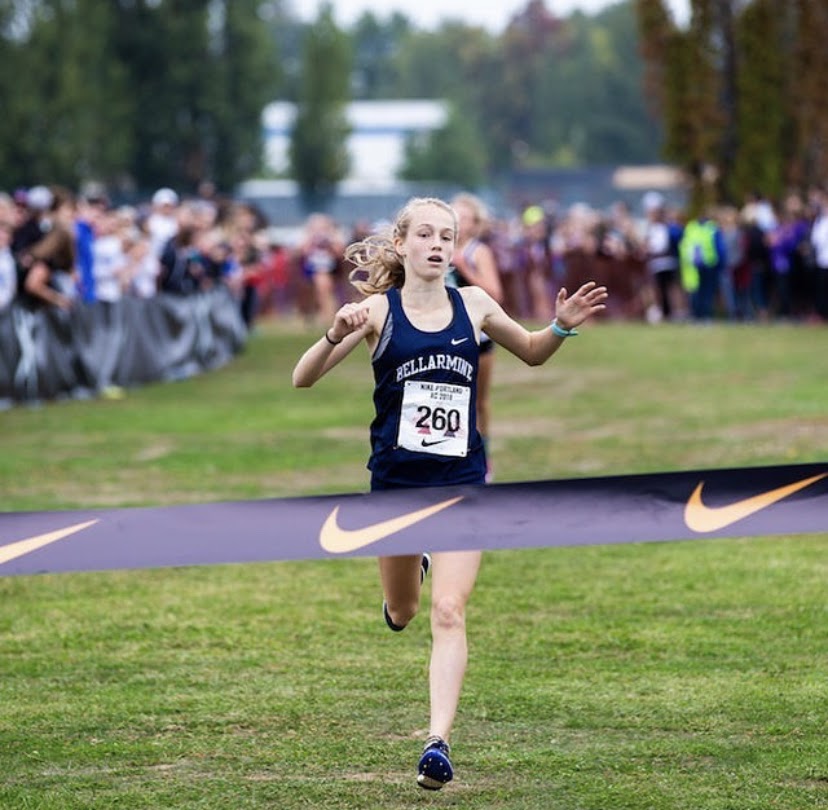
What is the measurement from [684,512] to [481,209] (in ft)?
24.2

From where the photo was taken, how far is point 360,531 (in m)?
5.83

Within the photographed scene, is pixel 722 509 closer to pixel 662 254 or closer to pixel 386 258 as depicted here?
pixel 386 258

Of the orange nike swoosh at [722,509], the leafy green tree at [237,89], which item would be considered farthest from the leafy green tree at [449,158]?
the orange nike swoosh at [722,509]

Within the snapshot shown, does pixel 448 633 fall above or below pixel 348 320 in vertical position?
below

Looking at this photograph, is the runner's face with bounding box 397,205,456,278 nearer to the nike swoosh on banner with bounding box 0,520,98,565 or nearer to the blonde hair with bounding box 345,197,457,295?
the blonde hair with bounding box 345,197,457,295

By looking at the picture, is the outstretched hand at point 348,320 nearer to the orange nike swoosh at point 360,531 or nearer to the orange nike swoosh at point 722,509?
the orange nike swoosh at point 360,531

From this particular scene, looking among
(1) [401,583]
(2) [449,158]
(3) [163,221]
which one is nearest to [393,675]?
(1) [401,583]

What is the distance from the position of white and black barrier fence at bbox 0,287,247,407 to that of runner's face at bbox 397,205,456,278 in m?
13.9

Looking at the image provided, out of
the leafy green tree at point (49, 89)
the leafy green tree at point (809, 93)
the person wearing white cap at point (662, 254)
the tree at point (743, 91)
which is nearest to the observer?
the person wearing white cap at point (662, 254)

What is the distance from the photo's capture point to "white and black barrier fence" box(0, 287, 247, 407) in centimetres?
2069

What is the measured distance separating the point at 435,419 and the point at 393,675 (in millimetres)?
1828

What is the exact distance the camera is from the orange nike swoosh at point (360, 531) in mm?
5801

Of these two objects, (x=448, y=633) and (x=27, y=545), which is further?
(x=448, y=633)

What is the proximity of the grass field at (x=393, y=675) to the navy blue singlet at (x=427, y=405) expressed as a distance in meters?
0.95
